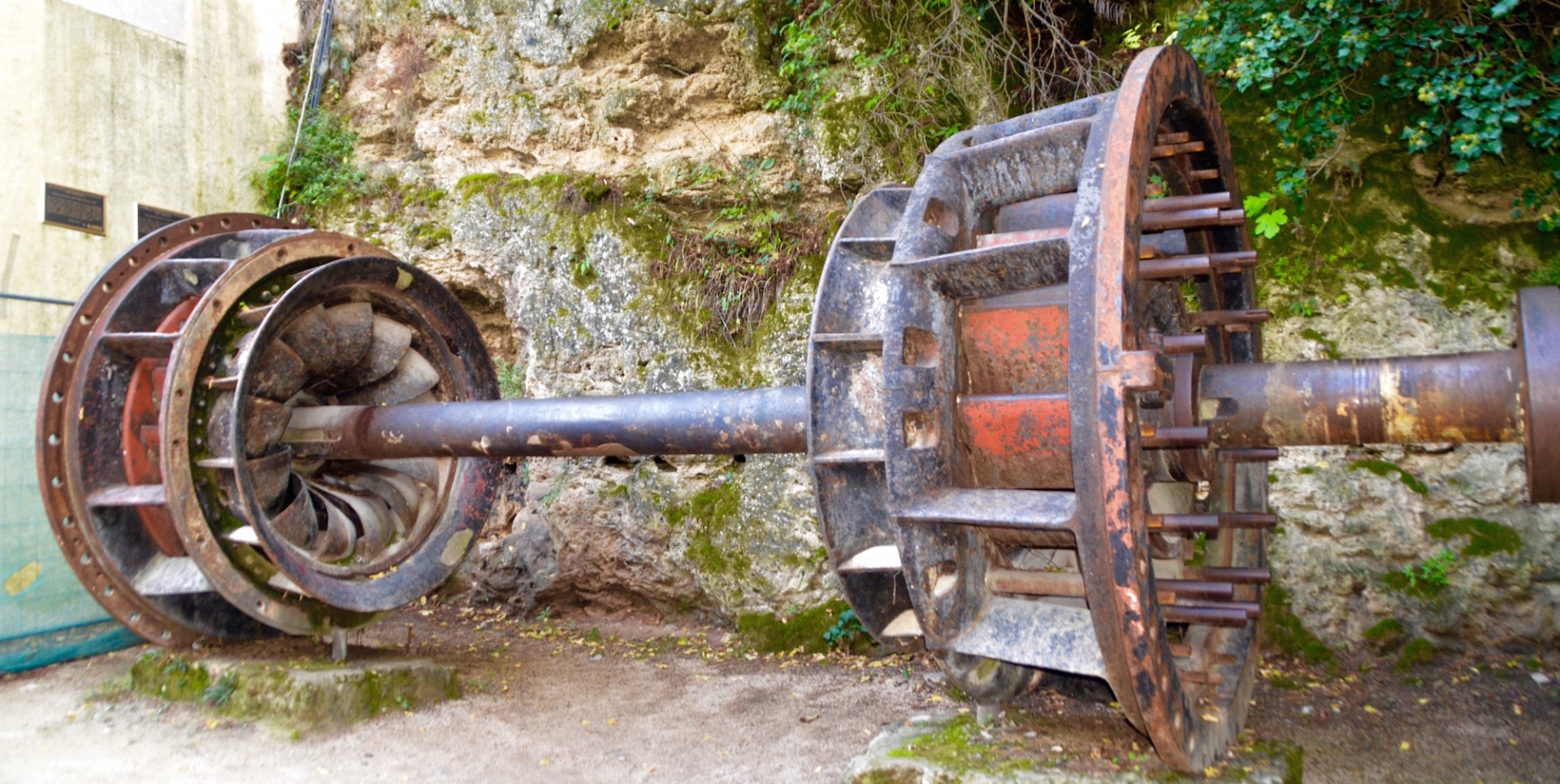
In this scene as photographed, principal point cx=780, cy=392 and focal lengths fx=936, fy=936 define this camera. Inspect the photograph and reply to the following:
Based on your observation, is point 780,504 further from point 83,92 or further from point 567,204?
point 83,92

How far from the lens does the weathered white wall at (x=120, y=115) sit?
18.1 ft

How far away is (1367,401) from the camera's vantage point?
239 centimetres

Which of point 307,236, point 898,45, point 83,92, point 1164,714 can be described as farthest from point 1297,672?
point 83,92

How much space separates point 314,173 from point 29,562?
10.9 ft

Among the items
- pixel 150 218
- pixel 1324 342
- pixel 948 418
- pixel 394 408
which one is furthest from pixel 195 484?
pixel 1324 342

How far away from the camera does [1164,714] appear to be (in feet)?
6.41

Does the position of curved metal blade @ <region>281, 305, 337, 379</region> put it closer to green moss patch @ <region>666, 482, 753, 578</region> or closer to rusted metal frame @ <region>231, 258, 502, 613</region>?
rusted metal frame @ <region>231, 258, 502, 613</region>

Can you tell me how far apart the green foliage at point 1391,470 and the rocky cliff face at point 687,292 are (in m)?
0.01

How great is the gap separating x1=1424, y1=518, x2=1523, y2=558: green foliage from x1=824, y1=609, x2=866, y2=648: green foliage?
275 centimetres

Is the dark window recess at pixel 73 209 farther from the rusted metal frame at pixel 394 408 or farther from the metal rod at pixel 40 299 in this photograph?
the rusted metal frame at pixel 394 408

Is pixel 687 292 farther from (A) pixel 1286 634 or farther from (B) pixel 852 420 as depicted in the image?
(A) pixel 1286 634

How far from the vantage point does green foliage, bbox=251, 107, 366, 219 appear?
275 inches

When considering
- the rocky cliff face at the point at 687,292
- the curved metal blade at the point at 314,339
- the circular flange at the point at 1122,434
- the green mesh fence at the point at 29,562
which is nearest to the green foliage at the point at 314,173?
the rocky cliff face at the point at 687,292

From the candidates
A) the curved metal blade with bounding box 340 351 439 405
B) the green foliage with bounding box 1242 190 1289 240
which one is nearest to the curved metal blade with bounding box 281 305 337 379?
the curved metal blade with bounding box 340 351 439 405
